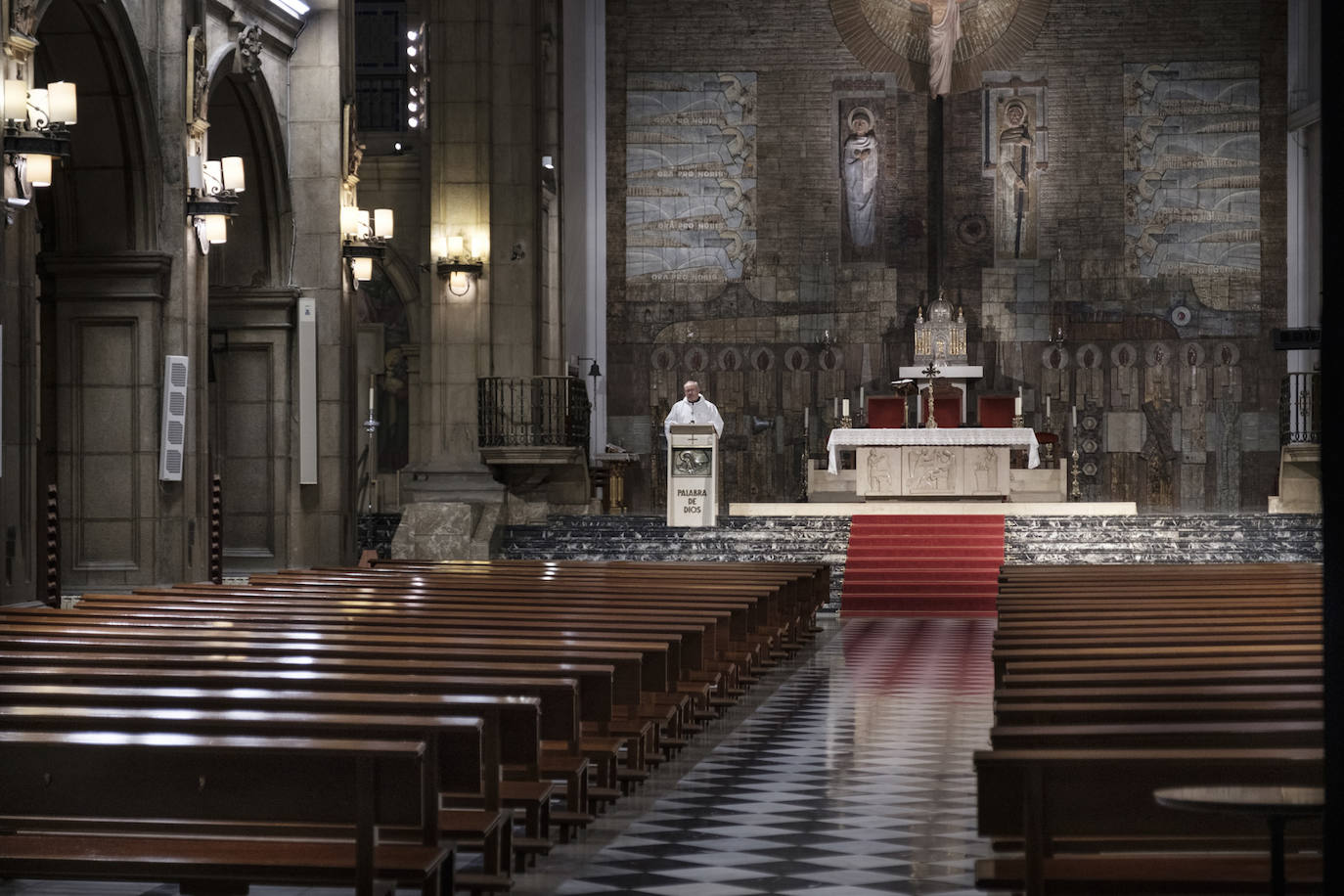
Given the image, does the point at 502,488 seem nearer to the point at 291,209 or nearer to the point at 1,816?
the point at 291,209

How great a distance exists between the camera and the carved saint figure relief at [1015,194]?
25.5m

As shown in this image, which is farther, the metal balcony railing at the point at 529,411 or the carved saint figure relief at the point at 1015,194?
the carved saint figure relief at the point at 1015,194

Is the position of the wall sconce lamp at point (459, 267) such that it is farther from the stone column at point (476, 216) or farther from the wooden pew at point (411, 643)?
the wooden pew at point (411, 643)

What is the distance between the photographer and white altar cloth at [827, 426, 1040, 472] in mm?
19156

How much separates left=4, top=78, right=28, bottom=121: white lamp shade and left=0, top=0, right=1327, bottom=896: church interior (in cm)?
2

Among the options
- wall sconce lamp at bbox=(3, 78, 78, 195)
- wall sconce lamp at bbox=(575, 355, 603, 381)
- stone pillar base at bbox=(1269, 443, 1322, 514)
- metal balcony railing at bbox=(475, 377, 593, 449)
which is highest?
wall sconce lamp at bbox=(3, 78, 78, 195)

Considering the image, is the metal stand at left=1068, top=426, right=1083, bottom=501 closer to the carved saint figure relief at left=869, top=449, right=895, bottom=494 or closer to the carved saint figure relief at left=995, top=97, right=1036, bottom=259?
the carved saint figure relief at left=995, top=97, right=1036, bottom=259

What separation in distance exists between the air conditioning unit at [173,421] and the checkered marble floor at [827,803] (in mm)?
4908

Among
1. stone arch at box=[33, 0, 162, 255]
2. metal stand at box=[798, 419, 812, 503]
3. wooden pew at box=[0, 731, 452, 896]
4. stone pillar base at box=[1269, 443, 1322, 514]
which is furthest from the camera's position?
metal stand at box=[798, 419, 812, 503]

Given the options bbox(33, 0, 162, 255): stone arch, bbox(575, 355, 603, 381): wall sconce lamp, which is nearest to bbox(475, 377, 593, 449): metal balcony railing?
bbox(575, 355, 603, 381): wall sconce lamp

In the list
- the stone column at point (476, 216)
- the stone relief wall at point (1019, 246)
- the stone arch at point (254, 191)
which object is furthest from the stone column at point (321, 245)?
the stone relief wall at point (1019, 246)

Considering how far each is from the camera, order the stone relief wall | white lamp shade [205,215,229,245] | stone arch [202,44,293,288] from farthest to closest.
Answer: the stone relief wall, stone arch [202,44,293,288], white lamp shade [205,215,229,245]

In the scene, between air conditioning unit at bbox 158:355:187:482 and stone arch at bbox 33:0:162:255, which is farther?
air conditioning unit at bbox 158:355:187:482

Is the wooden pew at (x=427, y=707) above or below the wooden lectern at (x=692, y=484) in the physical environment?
below
